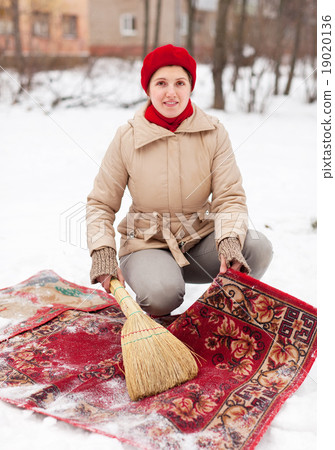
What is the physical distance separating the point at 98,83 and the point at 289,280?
865cm

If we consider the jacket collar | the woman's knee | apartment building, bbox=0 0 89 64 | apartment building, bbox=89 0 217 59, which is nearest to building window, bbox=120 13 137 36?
apartment building, bbox=89 0 217 59

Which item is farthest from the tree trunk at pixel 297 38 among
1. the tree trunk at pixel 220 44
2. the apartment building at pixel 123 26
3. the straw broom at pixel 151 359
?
the straw broom at pixel 151 359

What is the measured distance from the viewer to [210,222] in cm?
245

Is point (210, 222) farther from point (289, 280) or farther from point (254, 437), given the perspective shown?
point (254, 437)

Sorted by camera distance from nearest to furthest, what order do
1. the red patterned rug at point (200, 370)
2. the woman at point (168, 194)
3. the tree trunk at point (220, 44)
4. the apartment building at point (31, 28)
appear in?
1. the red patterned rug at point (200, 370)
2. the woman at point (168, 194)
3. the tree trunk at point (220, 44)
4. the apartment building at point (31, 28)

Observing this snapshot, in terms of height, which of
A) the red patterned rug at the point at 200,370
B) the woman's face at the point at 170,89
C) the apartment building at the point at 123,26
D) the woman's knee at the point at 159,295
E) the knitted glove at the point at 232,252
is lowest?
the red patterned rug at the point at 200,370

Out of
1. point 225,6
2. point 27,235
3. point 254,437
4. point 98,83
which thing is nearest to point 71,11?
point 98,83

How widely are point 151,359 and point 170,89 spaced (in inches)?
47.4

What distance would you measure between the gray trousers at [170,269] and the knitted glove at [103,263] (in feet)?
0.54

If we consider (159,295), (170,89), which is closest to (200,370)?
(159,295)

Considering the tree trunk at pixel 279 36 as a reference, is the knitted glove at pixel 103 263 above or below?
below

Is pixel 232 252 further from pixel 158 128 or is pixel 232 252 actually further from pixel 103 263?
pixel 158 128

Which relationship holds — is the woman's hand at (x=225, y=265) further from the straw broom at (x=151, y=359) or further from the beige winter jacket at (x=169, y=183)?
the straw broom at (x=151, y=359)

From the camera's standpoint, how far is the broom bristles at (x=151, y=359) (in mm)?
1767
